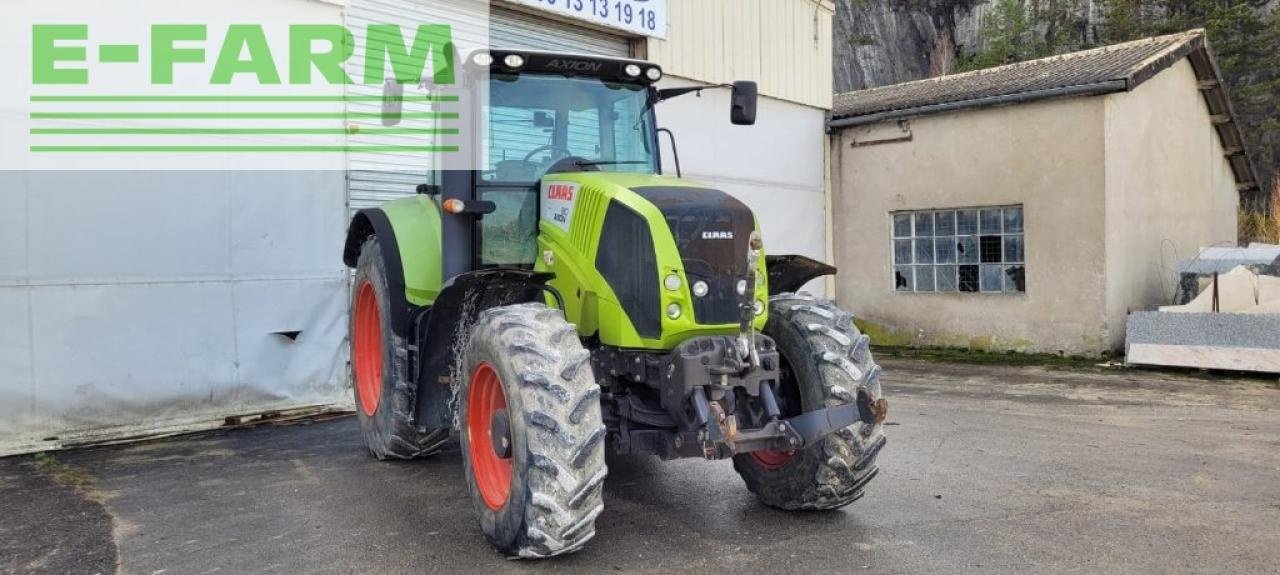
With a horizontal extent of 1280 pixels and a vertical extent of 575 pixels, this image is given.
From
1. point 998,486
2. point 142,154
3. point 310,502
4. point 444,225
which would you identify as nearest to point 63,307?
point 142,154

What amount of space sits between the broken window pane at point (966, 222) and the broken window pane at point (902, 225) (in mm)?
835

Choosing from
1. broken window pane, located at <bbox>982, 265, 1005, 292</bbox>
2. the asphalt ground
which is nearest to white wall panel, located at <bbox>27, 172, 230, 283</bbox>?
the asphalt ground

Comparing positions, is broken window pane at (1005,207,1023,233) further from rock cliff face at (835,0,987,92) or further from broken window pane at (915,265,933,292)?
rock cliff face at (835,0,987,92)

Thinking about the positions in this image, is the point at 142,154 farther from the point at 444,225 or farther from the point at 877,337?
the point at 877,337

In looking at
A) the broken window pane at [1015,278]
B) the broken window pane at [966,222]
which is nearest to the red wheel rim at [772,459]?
the broken window pane at [1015,278]

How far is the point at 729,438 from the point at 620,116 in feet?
7.32

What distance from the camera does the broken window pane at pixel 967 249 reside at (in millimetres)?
13734

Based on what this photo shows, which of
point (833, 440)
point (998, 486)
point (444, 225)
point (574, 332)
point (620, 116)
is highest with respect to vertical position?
point (620, 116)

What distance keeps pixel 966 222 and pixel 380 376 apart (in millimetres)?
10028

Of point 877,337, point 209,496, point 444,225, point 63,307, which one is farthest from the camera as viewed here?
point 877,337

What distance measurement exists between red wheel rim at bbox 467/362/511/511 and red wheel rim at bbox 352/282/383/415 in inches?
85.5

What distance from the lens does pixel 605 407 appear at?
4.65 m

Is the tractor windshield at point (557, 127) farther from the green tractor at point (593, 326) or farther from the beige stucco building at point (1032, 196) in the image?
the beige stucco building at point (1032, 196)

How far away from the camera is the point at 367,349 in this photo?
273 inches
